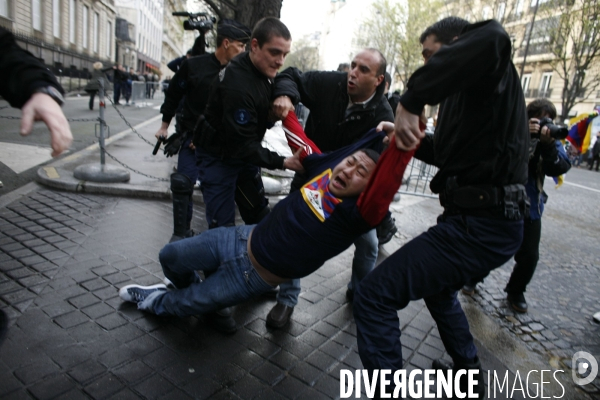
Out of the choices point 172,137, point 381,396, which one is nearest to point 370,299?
point 381,396

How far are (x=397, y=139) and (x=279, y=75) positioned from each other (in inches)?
62.4

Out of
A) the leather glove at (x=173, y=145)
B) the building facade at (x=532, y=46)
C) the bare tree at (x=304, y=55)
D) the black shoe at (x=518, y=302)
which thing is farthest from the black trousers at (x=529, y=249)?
the bare tree at (x=304, y=55)

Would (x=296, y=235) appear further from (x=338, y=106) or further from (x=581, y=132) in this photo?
(x=581, y=132)

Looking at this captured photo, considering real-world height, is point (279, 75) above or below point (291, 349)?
above

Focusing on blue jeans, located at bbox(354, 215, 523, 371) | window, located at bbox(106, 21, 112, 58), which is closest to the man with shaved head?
blue jeans, located at bbox(354, 215, 523, 371)

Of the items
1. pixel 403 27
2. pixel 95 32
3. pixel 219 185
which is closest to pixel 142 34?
pixel 95 32

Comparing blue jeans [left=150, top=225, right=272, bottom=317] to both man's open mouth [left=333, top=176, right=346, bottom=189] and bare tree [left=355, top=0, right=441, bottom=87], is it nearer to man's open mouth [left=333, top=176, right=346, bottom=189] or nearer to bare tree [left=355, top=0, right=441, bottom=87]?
man's open mouth [left=333, top=176, right=346, bottom=189]

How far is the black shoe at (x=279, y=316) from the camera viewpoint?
2.98m

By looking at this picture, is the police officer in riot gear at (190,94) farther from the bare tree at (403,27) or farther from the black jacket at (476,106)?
the bare tree at (403,27)

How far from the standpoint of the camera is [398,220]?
6500 mm

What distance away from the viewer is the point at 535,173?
3643 mm

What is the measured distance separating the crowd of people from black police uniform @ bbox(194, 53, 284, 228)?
0.03ft

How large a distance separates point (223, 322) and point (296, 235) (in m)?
0.94

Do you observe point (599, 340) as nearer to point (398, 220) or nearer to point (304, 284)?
point (304, 284)
